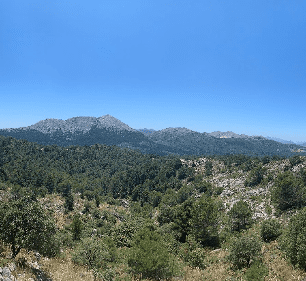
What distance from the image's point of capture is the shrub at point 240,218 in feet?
181

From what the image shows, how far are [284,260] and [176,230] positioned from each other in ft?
102

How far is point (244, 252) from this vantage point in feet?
91.0

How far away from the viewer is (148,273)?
25000 millimetres

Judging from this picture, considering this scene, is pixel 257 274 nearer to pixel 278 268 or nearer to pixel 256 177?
pixel 278 268

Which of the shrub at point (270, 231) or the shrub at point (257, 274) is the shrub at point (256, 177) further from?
the shrub at point (257, 274)

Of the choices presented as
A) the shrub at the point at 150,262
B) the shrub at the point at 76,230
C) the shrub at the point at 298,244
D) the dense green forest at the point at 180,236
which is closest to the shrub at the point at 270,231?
the dense green forest at the point at 180,236

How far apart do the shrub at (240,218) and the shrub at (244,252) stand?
1117 inches

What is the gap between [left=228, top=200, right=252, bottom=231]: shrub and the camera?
55156mm

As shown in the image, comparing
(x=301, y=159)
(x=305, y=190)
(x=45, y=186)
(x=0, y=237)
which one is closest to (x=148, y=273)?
(x=0, y=237)

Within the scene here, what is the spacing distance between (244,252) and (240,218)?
103 ft

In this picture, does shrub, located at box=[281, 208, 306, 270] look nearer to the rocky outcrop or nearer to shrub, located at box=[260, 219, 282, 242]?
shrub, located at box=[260, 219, 282, 242]

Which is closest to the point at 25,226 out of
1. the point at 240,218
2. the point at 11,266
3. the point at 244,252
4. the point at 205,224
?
the point at 11,266

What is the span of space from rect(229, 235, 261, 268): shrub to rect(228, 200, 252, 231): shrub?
2836 centimetres

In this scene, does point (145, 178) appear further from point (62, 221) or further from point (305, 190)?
point (305, 190)
